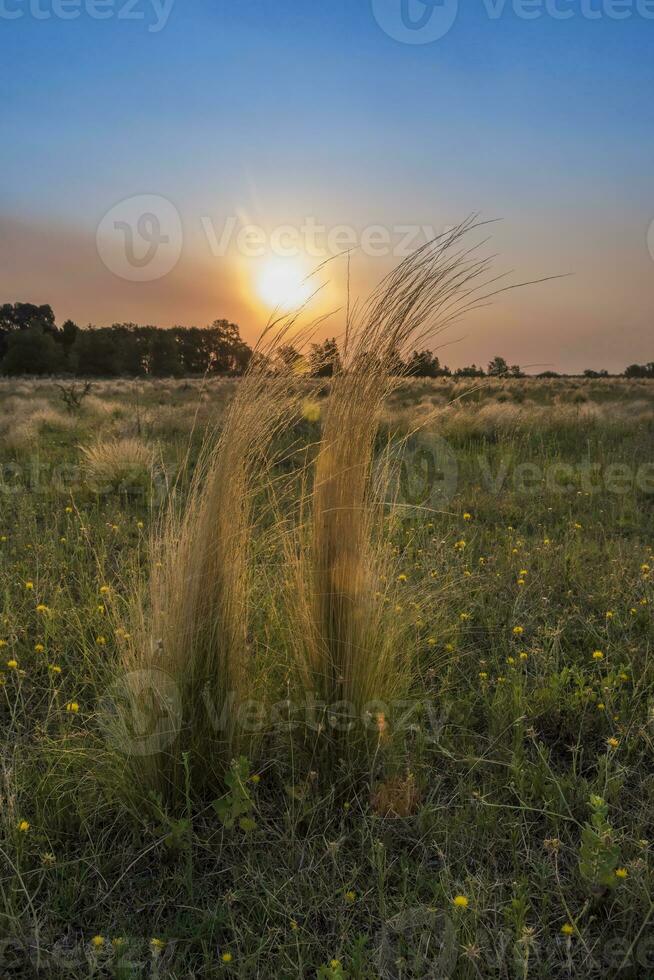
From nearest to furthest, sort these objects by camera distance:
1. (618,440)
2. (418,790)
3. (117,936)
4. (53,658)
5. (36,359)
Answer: (117,936) < (418,790) < (53,658) < (618,440) < (36,359)

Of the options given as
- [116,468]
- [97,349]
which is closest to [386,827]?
[116,468]

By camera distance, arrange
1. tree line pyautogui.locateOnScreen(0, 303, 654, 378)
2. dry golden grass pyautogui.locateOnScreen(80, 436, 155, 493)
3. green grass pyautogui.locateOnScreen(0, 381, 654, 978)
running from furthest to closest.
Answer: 1. tree line pyautogui.locateOnScreen(0, 303, 654, 378)
2. dry golden grass pyautogui.locateOnScreen(80, 436, 155, 493)
3. green grass pyautogui.locateOnScreen(0, 381, 654, 978)

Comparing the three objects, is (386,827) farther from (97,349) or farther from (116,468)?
(97,349)

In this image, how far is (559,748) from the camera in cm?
222

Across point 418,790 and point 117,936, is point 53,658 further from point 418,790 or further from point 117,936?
point 418,790

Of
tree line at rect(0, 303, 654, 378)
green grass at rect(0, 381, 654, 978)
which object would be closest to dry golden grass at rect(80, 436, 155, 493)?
green grass at rect(0, 381, 654, 978)

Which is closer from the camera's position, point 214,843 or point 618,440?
point 214,843

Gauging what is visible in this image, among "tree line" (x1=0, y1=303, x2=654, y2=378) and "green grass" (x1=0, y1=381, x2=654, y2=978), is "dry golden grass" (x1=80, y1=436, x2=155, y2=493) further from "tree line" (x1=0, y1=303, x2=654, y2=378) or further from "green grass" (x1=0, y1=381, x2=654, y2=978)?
"tree line" (x1=0, y1=303, x2=654, y2=378)

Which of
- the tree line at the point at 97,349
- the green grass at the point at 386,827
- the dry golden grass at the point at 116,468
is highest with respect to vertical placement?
the tree line at the point at 97,349

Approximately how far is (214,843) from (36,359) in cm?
5349

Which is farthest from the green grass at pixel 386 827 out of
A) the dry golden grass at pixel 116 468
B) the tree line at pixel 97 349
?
the tree line at pixel 97 349

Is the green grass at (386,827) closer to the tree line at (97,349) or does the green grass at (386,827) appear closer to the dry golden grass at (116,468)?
the dry golden grass at (116,468)

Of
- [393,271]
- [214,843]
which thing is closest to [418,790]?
[214,843]

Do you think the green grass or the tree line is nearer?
the green grass
